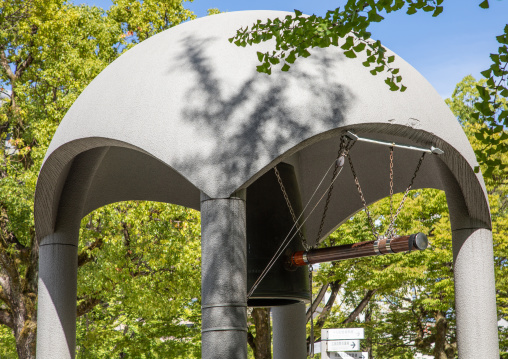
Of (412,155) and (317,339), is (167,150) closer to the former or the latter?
(412,155)

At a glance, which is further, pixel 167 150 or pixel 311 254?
pixel 311 254

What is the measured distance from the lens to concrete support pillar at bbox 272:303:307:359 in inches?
369

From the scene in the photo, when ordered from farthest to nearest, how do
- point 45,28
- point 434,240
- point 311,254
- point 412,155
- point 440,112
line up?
point 434,240 → point 45,28 → point 412,155 → point 311,254 → point 440,112

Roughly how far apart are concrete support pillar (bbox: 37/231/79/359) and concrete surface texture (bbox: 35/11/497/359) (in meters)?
0.02

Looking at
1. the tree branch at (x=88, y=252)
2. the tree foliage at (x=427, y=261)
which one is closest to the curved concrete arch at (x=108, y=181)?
the tree branch at (x=88, y=252)

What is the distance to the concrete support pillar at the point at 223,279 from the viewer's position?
5555 mm

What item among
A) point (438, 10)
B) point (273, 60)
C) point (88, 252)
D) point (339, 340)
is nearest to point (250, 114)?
point (273, 60)

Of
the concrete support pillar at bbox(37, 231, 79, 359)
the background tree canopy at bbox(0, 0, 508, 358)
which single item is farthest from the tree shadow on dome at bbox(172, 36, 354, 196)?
the background tree canopy at bbox(0, 0, 508, 358)

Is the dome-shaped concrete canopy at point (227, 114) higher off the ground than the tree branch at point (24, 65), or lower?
lower

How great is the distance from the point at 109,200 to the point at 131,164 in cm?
59

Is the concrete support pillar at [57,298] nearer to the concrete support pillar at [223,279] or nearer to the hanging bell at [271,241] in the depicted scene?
the hanging bell at [271,241]

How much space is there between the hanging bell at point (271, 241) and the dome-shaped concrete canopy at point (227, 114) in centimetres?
150

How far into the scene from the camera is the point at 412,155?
890 centimetres

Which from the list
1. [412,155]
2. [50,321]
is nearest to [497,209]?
[412,155]
